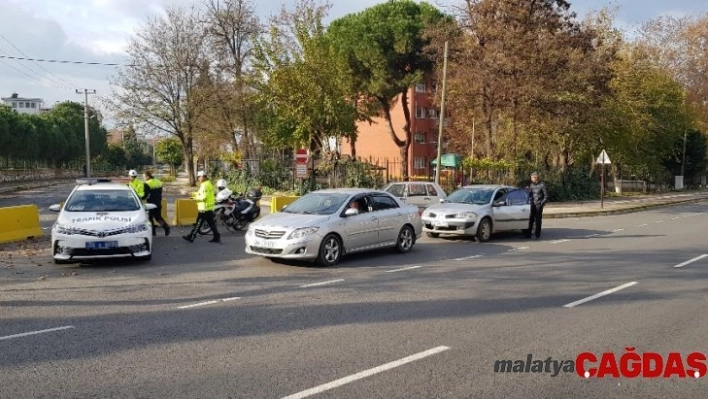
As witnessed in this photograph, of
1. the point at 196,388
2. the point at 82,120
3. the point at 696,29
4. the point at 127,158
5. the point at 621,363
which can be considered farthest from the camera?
the point at 127,158

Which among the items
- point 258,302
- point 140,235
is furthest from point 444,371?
point 140,235

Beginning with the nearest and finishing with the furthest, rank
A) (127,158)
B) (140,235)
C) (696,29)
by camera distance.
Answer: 1. (140,235)
2. (696,29)
3. (127,158)

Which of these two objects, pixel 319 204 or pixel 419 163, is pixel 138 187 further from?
pixel 419 163

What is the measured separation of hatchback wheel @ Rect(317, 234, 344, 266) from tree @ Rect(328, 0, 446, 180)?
34759 millimetres

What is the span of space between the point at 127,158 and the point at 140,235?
9606 centimetres

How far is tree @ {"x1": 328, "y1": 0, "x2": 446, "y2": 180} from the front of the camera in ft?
154

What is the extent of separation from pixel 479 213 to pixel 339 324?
30.7ft

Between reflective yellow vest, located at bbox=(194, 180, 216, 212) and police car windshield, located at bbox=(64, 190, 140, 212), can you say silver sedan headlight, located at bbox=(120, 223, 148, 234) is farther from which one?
reflective yellow vest, located at bbox=(194, 180, 216, 212)

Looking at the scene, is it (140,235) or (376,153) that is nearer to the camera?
(140,235)

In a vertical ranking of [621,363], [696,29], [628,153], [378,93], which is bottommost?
[621,363]

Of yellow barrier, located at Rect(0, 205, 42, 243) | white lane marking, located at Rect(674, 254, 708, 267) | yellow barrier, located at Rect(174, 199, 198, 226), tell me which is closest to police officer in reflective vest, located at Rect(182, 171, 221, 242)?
yellow barrier, located at Rect(174, 199, 198, 226)

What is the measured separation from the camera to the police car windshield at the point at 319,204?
12.1m

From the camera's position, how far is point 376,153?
69875 mm

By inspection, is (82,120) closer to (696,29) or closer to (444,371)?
(696,29)
